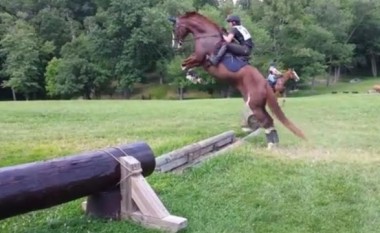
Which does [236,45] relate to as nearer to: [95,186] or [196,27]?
[196,27]

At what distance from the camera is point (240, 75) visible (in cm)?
1023

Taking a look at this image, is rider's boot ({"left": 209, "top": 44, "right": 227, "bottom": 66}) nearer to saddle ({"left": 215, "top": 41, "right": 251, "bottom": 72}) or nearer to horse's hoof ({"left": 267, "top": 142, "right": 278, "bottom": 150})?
saddle ({"left": 215, "top": 41, "right": 251, "bottom": 72})

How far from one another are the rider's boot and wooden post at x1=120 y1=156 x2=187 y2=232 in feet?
16.9

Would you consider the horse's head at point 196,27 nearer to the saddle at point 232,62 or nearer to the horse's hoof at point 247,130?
the saddle at point 232,62

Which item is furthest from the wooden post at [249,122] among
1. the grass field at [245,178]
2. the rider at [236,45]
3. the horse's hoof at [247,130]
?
the rider at [236,45]

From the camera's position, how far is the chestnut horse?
1023cm

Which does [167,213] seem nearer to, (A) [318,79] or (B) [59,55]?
(B) [59,55]

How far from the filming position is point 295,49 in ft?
149

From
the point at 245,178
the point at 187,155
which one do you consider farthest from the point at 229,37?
the point at 245,178

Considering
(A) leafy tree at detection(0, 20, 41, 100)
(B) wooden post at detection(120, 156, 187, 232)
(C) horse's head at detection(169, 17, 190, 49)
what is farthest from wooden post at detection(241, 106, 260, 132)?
(A) leafy tree at detection(0, 20, 41, 100)

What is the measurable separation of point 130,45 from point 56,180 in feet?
142

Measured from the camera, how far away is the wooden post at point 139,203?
201 inches

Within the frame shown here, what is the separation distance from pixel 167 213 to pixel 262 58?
136ft

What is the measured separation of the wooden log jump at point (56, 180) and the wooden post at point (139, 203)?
11 centimetres
